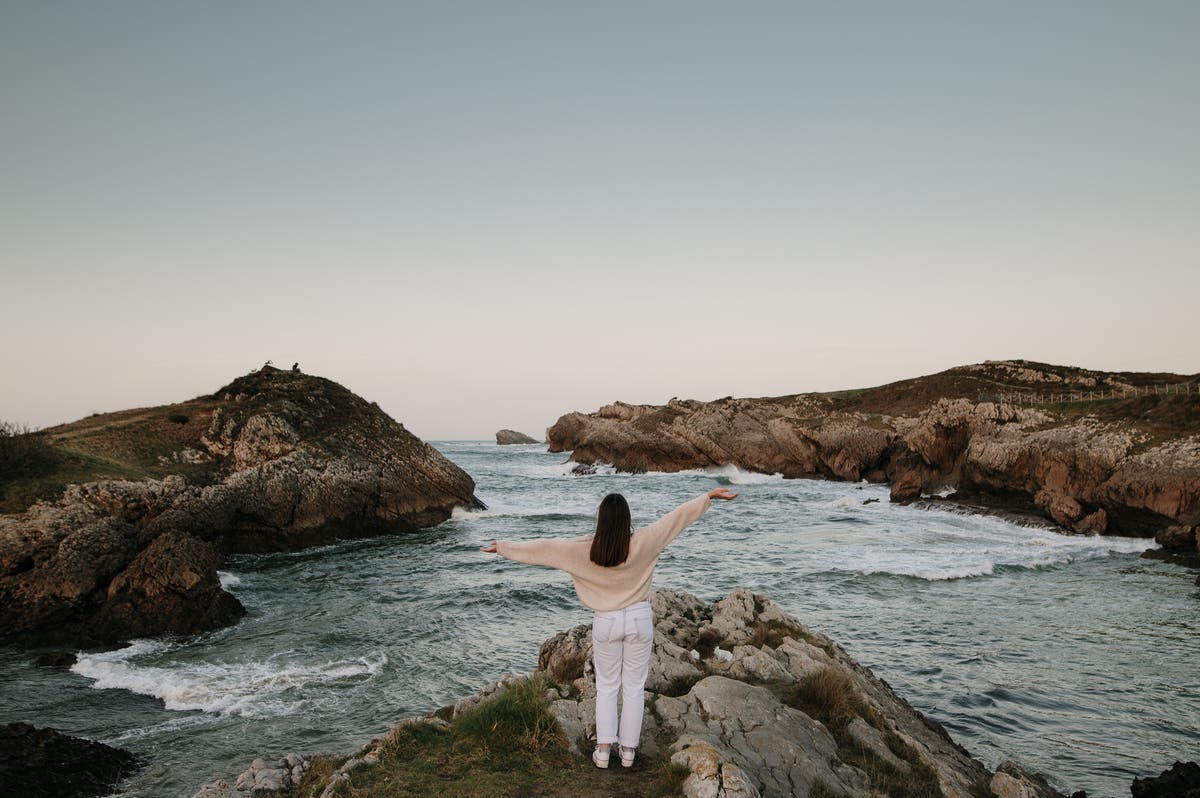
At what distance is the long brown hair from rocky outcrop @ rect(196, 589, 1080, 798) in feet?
6.32

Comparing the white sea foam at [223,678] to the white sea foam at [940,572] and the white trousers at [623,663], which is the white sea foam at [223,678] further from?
the white sea foam at [940,572]

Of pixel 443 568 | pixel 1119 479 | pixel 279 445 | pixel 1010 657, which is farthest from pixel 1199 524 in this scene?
pixel 279 445

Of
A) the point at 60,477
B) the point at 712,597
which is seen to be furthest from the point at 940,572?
the point at 60,477

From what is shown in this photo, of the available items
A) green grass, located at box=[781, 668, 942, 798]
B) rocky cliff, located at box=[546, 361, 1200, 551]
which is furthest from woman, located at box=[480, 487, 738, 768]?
rocky cliff, located at box=[546, 361, 1200, 551]

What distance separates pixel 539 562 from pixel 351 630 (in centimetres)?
1162

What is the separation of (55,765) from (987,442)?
4047 cm

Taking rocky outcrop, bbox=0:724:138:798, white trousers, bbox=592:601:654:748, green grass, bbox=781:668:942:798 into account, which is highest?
white trousers, bbox=592:601:654:748

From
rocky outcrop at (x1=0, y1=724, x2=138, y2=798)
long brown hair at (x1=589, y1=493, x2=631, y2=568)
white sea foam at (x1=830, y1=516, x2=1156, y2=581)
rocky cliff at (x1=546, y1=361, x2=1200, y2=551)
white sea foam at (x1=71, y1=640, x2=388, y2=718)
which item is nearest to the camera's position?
long brown hair at (x1=589, y1=493, x2=631, y2=568)

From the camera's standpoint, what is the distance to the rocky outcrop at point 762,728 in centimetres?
602

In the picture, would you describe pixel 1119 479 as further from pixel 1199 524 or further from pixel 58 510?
pixel 58 510

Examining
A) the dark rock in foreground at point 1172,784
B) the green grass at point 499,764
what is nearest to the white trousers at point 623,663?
the green grass at point 499,764

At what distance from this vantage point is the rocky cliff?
27469 mm

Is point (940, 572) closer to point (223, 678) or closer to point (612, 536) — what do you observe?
point (612, 536)

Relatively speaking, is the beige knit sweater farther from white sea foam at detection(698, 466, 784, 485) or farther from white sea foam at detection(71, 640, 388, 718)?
white sea foam at detection(698, 466, 784, 485)
